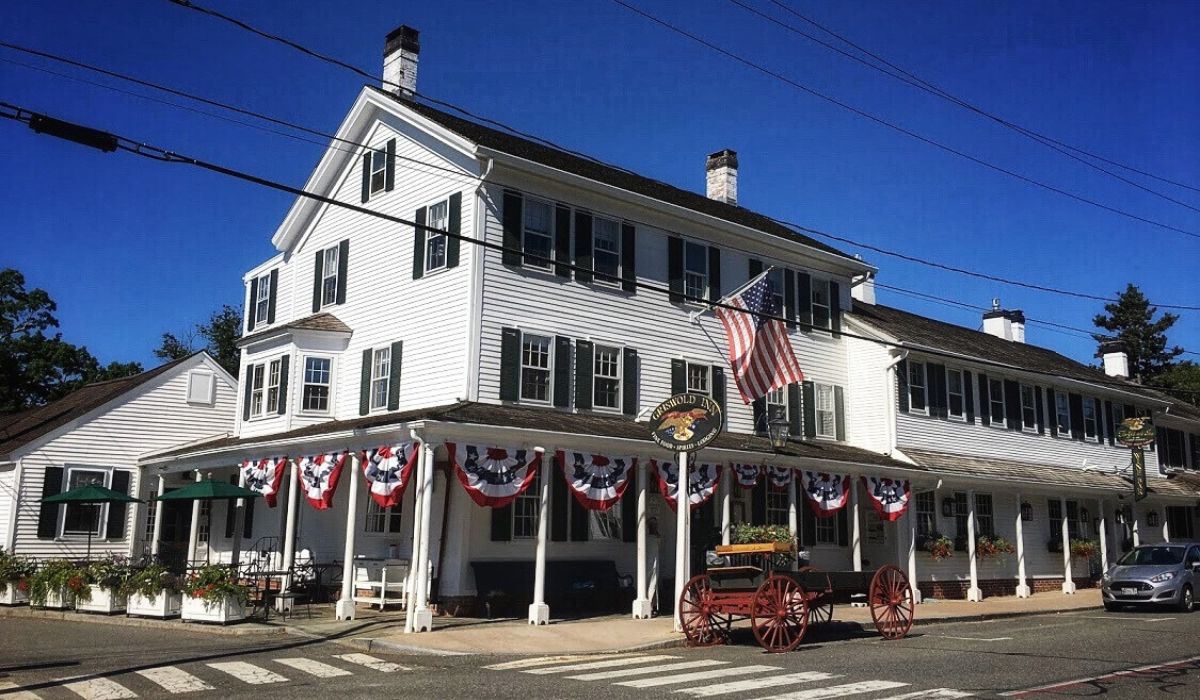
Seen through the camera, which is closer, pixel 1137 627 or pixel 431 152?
pixel 1137 627

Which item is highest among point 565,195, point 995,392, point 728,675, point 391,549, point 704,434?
point 565,195

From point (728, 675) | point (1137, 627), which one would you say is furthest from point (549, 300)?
point (1137, 627)

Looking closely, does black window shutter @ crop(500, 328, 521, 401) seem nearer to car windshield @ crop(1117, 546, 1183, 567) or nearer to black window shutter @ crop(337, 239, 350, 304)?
black window shutter @ crop(337, 239, 350, 304)

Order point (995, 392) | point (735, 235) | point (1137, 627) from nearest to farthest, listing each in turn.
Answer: point (1137, 627)
point (735, 235)
point (995, 392)

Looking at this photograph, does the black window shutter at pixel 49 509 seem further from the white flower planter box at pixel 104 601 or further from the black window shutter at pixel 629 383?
the black window shutter at pixel 629 383

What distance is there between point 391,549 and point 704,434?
7294mm

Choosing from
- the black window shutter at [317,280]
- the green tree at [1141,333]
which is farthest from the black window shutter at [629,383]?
the green tree at [1141,333]

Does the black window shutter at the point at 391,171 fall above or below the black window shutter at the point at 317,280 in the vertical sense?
above

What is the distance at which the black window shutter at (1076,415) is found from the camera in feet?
105

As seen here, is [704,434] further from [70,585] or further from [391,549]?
[70,585]

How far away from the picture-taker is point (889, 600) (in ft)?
A: 52.9

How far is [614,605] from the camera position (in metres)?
19.9

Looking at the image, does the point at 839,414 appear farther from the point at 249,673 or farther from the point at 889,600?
the point at 249,673

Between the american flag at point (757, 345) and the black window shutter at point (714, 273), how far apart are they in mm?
1698
